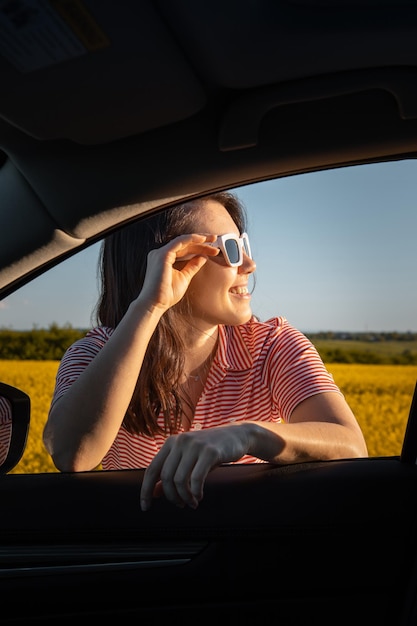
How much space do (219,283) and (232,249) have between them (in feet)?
0.36

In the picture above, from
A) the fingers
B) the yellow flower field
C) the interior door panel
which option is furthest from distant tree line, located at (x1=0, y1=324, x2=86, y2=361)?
the fingers

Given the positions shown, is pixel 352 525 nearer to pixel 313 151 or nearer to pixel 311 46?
pixel 313 151

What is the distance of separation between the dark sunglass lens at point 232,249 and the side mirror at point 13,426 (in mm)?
549

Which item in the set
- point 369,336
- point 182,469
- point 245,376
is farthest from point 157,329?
point 369,336

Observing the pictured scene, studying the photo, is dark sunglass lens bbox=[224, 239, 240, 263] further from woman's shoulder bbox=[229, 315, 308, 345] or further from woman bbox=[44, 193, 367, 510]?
woman's shoulder bbox=[229, 315, 308, 345]

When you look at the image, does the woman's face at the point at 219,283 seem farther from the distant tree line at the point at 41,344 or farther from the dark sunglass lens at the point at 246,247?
the distant tree line at the point at 41,344

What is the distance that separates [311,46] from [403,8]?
150 millimetres

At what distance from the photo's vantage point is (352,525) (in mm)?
1618

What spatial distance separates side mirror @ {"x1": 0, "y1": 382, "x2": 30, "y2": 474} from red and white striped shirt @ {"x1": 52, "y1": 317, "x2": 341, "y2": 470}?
175mm

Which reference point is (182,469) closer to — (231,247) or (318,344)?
(231,247)

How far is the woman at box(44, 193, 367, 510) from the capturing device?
5.45ft

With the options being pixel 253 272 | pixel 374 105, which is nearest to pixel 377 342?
pixel 253 272

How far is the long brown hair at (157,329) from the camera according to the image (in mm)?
1954

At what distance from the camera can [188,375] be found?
7.00ft
